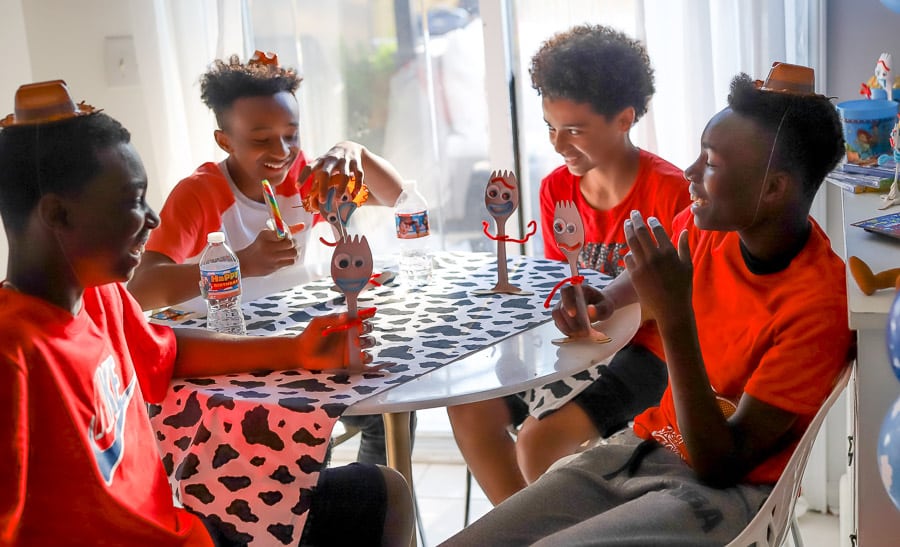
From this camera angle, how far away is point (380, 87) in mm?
3201

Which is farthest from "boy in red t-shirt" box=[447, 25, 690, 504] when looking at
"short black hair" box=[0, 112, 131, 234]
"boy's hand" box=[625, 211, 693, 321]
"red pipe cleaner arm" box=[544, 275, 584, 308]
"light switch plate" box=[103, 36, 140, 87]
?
"light switch plate" box=[103, 36, 140, 87]

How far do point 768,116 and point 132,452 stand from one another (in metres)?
1.12

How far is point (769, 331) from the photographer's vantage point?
1574 millimetres

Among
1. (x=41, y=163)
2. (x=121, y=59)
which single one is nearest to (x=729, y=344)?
(x=41, y=163)

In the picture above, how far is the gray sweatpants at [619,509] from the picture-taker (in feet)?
4.83

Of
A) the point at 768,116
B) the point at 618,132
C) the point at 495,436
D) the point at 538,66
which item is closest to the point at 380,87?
the point at 538,66

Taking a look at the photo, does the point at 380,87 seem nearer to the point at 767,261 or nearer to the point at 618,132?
the point at 618,132

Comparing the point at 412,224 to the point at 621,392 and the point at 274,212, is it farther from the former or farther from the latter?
the point at 621,392

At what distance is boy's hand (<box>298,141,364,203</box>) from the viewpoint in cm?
225

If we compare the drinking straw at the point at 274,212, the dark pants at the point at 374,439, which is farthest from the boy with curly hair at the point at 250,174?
the dark pants at the point at 374,439

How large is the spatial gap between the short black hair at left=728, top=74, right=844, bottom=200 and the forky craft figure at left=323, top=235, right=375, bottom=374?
68 centimetres

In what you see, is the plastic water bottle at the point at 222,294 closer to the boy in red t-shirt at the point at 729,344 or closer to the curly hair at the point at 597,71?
the boy in red t-shirt at the point at 729,344

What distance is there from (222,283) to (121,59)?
168 cm

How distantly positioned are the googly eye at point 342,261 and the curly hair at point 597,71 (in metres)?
0.98
